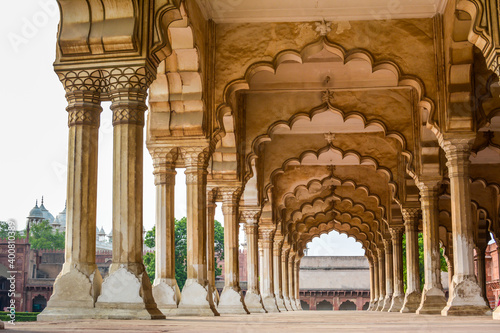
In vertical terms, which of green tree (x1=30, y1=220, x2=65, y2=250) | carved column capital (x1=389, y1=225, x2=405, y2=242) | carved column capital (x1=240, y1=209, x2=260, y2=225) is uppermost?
green tree (x1=30, y1=220, x2=65, y2=250)

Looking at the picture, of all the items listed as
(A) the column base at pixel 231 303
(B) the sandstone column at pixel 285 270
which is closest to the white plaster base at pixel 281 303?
(B) the sandstone column at pixel 285 270

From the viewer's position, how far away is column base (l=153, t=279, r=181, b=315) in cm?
1291

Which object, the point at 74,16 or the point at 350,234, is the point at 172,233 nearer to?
the point at 74,16

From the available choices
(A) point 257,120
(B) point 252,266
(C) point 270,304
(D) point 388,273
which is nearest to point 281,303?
(D) point 388,273

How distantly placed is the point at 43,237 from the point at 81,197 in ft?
253

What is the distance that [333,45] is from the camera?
13.9 metres

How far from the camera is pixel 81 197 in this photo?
9195 millimetres

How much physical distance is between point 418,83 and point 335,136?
7.97 metres

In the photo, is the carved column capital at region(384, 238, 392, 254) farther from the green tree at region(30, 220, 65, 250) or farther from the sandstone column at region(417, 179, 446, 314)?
the green tree at region(30, 220, 65, 250)

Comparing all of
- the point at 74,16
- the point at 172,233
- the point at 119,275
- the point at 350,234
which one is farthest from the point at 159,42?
the point at 350,234

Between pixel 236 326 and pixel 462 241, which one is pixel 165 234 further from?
pixel 236 326

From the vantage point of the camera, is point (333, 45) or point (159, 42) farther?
point (333, 45)

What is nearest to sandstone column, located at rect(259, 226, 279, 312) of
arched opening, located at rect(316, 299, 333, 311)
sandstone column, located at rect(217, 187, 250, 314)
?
sandstone column, located at rect(217, 187, 250, 314)

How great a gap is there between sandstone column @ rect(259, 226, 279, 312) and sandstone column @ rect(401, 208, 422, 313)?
727 cm
